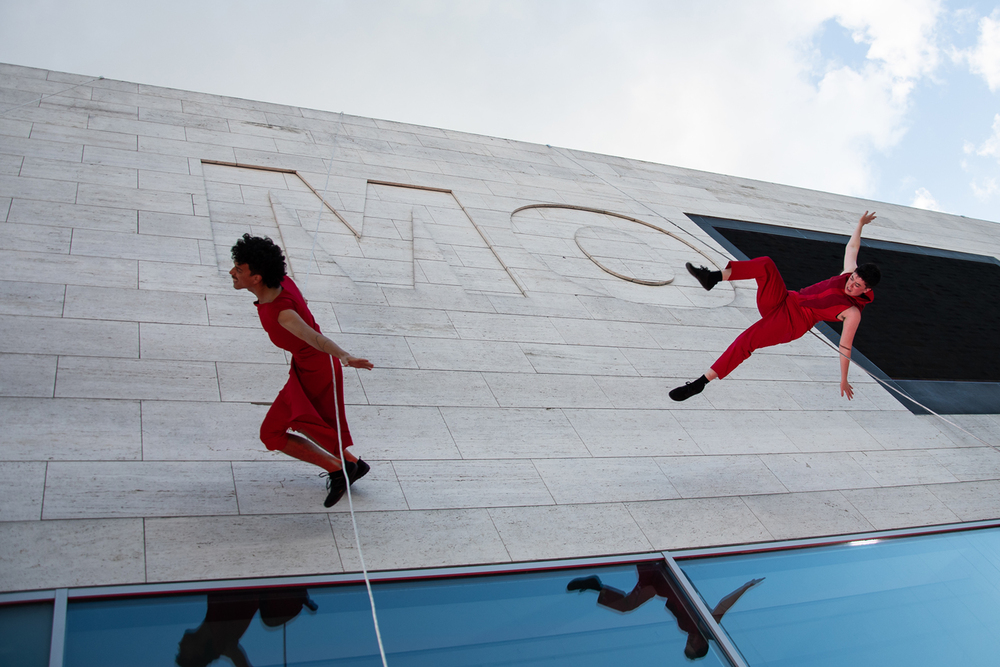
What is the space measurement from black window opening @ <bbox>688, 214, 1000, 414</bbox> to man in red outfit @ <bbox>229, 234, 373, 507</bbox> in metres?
6.01

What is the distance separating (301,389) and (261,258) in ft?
2.41

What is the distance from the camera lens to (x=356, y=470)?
407 centimetres

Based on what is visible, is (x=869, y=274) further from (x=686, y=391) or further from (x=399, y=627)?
(x=399, y=627)

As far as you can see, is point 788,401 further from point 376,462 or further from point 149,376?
point 149,376

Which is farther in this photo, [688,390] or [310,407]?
[688,390]

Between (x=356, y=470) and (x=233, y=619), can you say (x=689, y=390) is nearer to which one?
(x=356, y=470)

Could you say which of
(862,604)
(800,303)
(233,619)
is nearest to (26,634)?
(233,619)

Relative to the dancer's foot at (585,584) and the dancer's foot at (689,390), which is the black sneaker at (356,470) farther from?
the dancer's foot at (689,390)

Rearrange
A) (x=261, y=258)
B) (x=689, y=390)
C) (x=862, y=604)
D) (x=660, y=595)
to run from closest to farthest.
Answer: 1. (x=261, y=258)
2. (x=660, y=595)
3. (x=862, y=604)
4. (x=689, y=390)

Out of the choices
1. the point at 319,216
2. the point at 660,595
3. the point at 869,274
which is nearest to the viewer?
the point at 660,595

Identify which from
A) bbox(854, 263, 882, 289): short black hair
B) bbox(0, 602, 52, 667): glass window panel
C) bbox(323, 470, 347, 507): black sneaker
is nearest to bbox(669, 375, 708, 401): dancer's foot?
bbox(854, 263, 882, 289): short black hair

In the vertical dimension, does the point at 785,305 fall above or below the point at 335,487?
above

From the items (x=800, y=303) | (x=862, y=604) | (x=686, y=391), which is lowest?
(x=862, y=604)

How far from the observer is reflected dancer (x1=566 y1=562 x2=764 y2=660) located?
363cm
